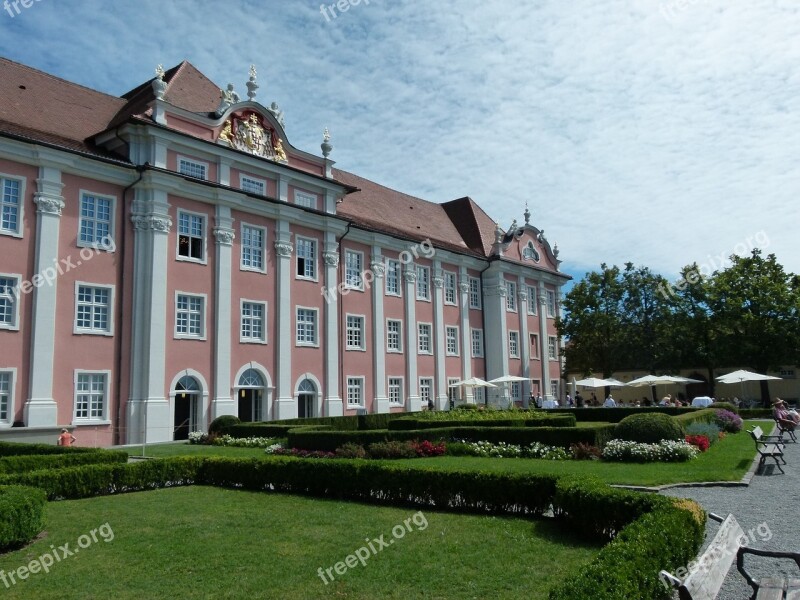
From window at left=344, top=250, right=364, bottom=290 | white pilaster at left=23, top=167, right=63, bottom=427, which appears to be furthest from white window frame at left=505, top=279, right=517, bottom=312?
white pilaster at left=23, top=167, right=63, bottom=427

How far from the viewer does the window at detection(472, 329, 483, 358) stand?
45.5 m

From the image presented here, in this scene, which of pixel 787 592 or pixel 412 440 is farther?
pixel 412 440

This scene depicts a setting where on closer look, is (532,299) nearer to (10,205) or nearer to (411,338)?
(411,338)

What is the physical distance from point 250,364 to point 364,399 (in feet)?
26.0

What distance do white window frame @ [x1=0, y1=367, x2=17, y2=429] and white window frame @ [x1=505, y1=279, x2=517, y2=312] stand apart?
32424 millimetres

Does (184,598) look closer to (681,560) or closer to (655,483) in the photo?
(681,560)

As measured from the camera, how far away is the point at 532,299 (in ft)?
166

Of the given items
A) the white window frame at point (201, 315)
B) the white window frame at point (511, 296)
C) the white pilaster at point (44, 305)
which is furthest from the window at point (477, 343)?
the white pilaster at point (44, 305)

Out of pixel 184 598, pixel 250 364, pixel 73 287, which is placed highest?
pixel 73 287

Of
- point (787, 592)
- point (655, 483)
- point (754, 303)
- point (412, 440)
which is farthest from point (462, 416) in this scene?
point (754, 303)

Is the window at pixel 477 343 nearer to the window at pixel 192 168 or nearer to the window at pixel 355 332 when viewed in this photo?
the window at pixel 355 332

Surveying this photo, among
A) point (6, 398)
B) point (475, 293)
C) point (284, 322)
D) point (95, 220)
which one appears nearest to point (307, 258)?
point (284, 322)

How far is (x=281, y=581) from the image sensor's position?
7184 mm

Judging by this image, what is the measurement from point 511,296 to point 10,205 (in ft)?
110
